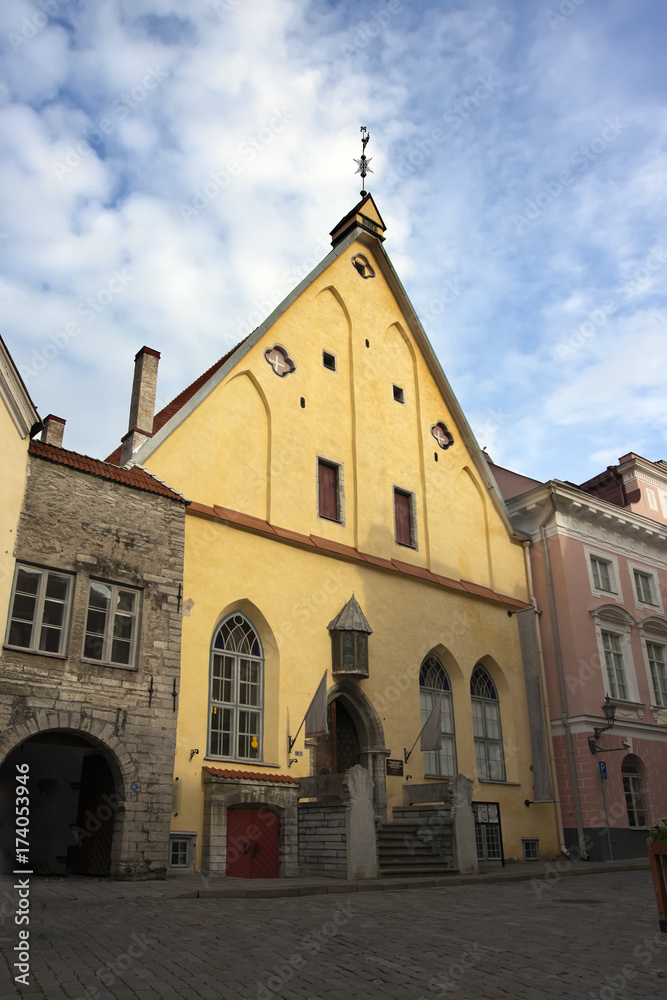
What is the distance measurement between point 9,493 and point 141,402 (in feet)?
17.5

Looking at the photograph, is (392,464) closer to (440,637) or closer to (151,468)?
(440,637)

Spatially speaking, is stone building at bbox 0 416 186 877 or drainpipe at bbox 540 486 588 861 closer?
stone building at bbox 0 416 186 877

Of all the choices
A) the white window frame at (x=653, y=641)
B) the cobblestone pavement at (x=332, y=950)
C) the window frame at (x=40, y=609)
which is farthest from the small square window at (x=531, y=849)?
the window frame at (x=40, y=609)

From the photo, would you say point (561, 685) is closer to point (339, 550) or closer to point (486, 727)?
point (486, 727)

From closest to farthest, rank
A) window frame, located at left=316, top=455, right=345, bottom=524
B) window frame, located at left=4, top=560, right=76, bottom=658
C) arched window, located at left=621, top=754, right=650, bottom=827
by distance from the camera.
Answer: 1. window frame, located at left=4, top=560, right=76, bottom=658
2. window frame, located at left=316, top=455, right=345, bottom=524
3. arched window, located at left=621, top=754, right=650, bottom=827

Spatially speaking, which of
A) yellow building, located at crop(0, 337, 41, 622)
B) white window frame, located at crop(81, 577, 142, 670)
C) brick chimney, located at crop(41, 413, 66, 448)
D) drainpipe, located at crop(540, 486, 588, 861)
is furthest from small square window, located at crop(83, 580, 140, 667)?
drainpipe, located at crop(540, 486, 588, 861)

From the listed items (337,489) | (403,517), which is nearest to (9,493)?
(337,489)

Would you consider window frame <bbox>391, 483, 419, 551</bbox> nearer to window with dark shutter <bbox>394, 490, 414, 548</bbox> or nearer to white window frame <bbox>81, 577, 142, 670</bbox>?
window with dark shutter <bbox>394, 490, 414, 548</bbox>

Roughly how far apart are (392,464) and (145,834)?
36.9ft

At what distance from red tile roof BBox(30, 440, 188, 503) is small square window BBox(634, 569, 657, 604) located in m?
15.3

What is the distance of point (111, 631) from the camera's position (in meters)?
13.4

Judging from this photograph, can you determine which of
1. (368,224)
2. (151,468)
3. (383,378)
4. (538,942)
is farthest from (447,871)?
(368,224)

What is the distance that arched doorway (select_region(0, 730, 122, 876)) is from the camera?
13062mm

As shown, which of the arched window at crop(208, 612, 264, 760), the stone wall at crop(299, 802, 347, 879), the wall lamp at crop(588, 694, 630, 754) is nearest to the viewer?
the stone wall at crop(299, 802, 347, 879)
